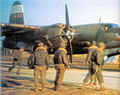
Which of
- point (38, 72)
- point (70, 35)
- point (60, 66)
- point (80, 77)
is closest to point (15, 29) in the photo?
point (70, 35)

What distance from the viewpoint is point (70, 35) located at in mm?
13281

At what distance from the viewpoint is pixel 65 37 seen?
13.5 meters

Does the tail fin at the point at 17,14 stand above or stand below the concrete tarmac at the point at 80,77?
above

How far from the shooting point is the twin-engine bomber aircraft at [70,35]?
1285 cm

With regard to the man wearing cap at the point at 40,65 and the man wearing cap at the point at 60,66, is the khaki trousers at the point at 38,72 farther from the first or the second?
the man wearing cap at the point at 60,66

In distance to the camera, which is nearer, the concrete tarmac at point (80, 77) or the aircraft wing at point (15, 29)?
the concrete tarmac at point (80, 77)

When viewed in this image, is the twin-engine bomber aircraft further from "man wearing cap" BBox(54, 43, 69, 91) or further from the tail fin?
"man wearing cap" BBox(54, 43, 69, 91)

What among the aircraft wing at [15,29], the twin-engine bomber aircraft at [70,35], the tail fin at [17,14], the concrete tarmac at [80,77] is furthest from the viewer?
the tail fin at [17,14]

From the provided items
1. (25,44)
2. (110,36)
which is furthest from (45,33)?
(110,36)

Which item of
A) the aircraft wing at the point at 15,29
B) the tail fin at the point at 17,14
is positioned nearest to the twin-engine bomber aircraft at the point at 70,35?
the aircraft wing at the point at 15,29

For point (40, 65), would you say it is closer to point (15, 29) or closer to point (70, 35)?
point (70, 35)

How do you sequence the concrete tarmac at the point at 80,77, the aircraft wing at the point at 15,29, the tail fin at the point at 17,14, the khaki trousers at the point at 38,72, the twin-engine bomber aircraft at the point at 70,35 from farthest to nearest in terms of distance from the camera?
the tail fin at the point at 17,14 → the aircraft wing at the point at 15,29 → the twin-engine bomber aircraft at the point at 70,35 → the concrete tarmac at the point at 80,77 → the khaki trousers at the point at 38,72

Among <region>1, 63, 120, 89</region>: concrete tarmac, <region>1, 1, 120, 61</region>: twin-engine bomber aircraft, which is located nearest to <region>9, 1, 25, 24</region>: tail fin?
<region>1, 1, 120, 61</region>: twin-engine bomber aircraft

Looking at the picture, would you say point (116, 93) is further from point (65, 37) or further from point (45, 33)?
point (45, 33)
